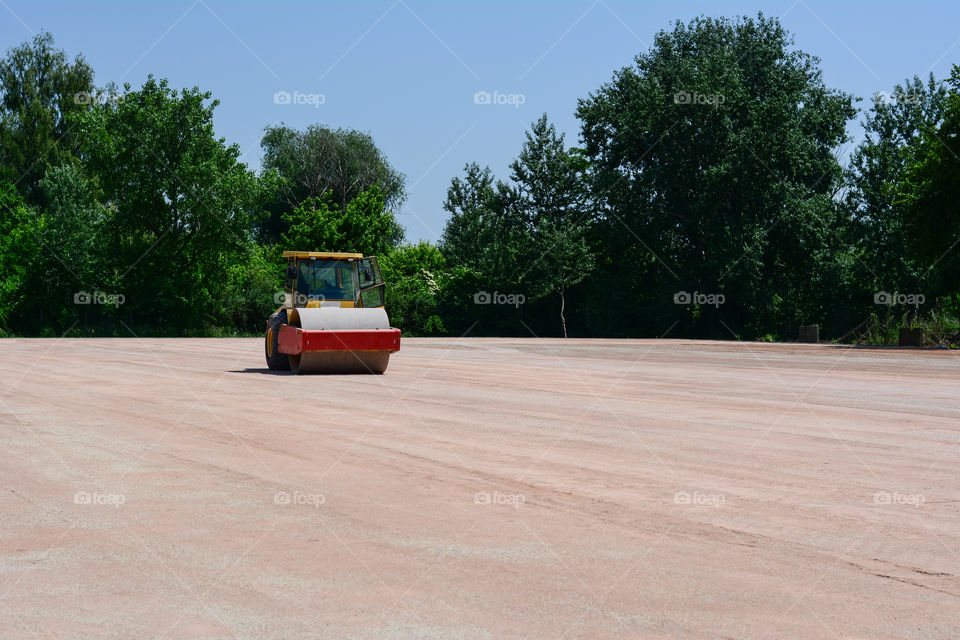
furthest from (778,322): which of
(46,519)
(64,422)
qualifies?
(46,519)

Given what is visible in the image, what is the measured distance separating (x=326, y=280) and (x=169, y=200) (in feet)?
110

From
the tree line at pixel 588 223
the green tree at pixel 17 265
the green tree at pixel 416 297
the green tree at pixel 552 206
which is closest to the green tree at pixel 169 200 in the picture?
the tree line at pixel 588 223

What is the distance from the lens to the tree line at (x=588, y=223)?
177ft

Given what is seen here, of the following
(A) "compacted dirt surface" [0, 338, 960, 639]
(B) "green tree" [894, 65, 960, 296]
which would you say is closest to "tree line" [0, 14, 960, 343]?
(B) "green tree" [894, 65, 960, 296]

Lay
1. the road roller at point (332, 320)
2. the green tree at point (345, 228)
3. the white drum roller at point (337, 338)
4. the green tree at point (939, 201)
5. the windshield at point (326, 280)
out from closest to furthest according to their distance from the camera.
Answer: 1. the white drum roller at point (337, 338)
2. the road roller at point (332, 320)
3. the windshield at point (326, 280)
4. the green tree at point (939, 201)
5. the green tree at point (345, 228)

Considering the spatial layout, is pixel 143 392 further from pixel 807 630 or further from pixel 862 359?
pixel 862 359

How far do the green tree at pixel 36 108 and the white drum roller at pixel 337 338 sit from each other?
49.3m

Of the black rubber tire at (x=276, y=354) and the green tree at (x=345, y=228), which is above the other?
the green tree at (x=345, y=228)

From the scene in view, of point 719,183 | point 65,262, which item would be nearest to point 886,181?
point 719,183

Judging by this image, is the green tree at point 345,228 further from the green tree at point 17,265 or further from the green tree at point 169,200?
the green tree at point 17,265

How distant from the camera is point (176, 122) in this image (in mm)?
53375

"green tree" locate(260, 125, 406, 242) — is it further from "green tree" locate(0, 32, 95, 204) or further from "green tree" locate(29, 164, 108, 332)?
"green tree" locate(29, 164, 108, 332)

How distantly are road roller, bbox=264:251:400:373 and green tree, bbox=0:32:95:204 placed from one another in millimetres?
47290

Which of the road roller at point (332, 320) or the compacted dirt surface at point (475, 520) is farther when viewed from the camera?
the road roller at point (332, 320)
